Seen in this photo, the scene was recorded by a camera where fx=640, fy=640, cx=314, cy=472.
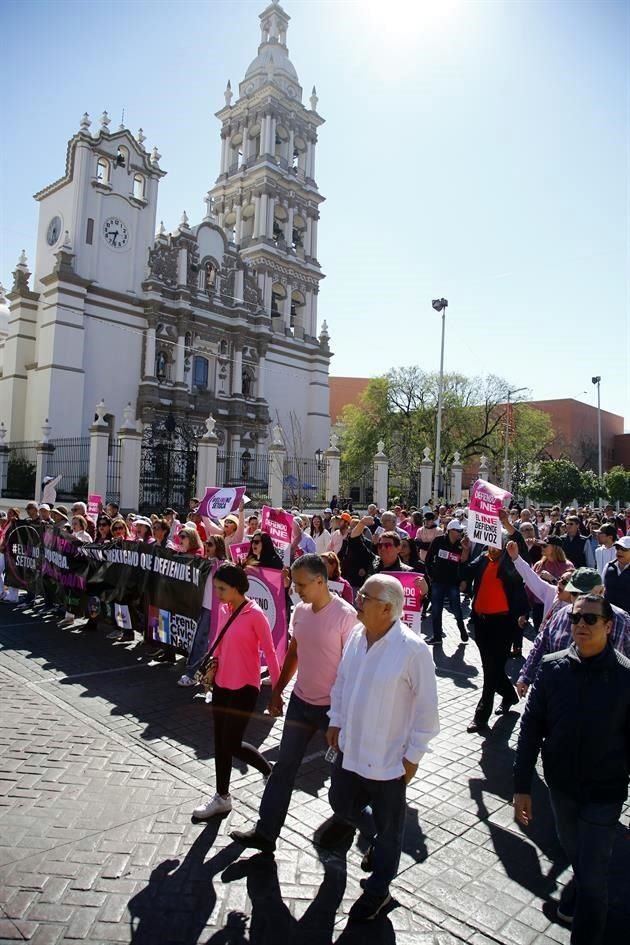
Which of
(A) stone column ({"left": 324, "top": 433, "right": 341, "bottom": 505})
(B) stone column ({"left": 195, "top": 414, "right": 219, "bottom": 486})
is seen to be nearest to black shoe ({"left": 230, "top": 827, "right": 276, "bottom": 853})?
(B) stone column ({"left": 195, "top": 414, "right": 219, "bottom": 486})

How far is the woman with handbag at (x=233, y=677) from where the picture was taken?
4.36m

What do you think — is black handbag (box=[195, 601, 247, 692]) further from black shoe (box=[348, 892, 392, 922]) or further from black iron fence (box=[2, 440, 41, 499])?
black iron fence (box=[2, 440, 41, 499])

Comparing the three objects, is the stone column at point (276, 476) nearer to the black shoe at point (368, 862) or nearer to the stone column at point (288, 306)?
the stone column at point (288, 306)

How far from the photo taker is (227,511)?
11672mm

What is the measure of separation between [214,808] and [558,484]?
37.7 m

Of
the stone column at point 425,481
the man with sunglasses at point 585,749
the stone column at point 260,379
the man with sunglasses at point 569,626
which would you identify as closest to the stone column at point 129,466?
the stone column at point 425,481

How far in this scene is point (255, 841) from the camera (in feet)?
12.7

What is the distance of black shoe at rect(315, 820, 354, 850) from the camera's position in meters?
3.95

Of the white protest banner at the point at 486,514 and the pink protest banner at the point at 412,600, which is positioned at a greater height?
the white protest banner at the point at 486,514

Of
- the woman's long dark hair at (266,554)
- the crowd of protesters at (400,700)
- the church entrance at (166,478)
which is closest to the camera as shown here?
the crowd of protesters at (400,700)

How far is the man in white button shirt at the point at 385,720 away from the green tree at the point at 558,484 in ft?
125

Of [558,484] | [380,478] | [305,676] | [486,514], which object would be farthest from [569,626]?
[558,484]

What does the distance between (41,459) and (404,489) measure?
22316 millimetres

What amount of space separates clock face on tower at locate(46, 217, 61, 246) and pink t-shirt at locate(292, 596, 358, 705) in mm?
34426
